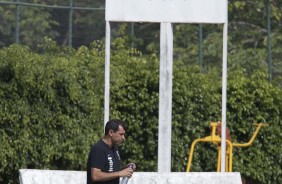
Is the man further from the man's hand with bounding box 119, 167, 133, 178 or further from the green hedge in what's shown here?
the green hedge

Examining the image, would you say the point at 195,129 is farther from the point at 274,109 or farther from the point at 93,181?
the point at 93,181

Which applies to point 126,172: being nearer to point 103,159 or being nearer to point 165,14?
point 103,159

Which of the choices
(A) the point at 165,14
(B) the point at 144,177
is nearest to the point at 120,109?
(A) the point at 165,14

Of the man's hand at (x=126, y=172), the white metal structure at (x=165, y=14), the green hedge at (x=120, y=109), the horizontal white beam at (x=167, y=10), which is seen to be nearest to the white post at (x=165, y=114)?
the white metal structure at (x=165, y=14)

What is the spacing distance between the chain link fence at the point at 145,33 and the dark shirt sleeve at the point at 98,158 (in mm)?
7004

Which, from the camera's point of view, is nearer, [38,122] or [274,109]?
[38,122]

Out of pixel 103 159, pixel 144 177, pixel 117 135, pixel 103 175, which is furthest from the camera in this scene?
pixel 144 177

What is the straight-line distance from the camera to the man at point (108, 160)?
11.4 m

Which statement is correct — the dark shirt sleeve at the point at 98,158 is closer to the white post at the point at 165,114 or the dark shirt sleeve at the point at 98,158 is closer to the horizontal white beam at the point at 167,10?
the white post at the point at 165,114

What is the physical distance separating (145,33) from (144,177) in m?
6.47

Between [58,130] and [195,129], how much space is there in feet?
9.28

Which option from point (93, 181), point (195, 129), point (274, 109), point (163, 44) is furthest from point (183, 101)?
point (93, 181)

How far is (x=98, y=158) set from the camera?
11523 mm

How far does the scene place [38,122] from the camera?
16.5 m
